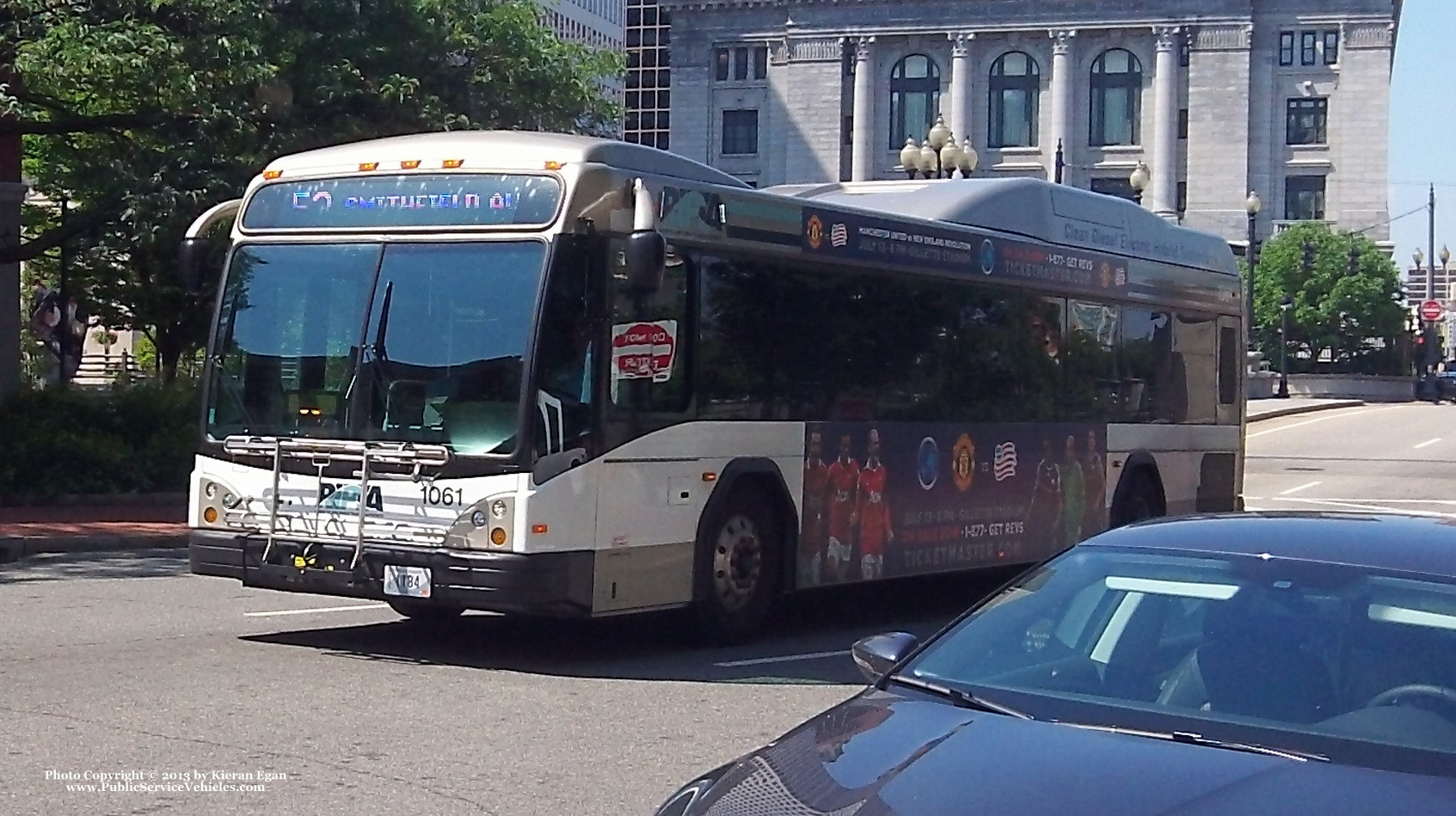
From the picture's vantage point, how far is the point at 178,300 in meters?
33.6

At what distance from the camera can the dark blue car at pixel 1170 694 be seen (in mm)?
4223

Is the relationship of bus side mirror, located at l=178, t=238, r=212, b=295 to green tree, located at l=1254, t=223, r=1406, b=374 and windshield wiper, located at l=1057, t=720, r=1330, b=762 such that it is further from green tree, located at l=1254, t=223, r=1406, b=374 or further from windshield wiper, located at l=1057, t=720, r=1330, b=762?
green tree, located at l=1254, t=223, r=1406, b=374

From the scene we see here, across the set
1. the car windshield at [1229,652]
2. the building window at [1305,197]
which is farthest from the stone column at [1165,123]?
the car windshield at [1229,652]

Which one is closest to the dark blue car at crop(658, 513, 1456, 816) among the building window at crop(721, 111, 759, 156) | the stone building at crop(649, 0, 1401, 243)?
the stone building at crop(649, 0, 1401, 243)

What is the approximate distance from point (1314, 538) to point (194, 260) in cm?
835

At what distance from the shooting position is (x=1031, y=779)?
168 inches

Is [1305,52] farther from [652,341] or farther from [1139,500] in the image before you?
[652,341]

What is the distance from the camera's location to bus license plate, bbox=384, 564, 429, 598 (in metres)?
10.8

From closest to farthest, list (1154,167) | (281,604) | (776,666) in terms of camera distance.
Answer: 1. (776,666)
2. (281,604)
3. (1154,167)

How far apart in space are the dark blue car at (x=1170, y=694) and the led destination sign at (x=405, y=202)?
575 cm

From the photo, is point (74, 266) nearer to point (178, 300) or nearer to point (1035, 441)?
point (178, 300)

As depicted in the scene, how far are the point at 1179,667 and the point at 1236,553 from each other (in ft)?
1.53

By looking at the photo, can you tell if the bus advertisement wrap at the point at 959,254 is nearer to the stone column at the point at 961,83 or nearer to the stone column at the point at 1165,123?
the stone column at the point at 1165,123

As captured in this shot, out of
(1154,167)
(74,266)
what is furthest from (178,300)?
(1154,167)
